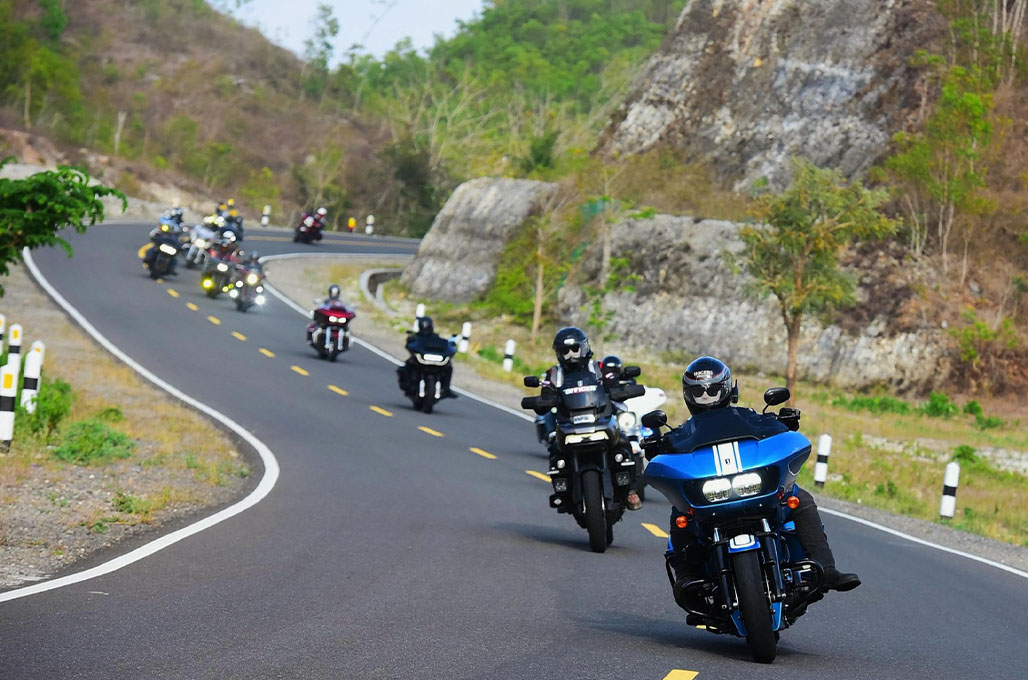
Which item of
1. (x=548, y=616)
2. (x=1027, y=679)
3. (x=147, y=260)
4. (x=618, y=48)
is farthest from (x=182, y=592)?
(x=618, y=48)

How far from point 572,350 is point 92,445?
6276 mm

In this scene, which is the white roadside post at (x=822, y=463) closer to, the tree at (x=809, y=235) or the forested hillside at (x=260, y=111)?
the tree at (x=809, y=235)

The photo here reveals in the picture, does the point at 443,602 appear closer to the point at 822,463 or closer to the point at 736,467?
the point at 736,467

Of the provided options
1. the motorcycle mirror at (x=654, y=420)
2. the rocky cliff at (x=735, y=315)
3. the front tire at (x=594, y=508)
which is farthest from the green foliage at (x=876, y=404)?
the motorcycle mirror at (x=654, y=420)

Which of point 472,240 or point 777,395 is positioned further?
point 472,240

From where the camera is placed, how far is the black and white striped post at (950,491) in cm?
2025

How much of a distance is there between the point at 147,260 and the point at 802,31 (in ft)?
98.8

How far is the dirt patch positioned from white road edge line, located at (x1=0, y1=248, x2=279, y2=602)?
225 mm

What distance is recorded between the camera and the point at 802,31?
59.6m

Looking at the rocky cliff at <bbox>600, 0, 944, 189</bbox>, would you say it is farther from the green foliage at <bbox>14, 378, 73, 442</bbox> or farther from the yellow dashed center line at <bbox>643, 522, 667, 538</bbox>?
the yellow dashed center line at <bbox>643, 522, 667, 538</bbox>

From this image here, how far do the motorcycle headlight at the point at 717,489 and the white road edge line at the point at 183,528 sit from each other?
3.93 m

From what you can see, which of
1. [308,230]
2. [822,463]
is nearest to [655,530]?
[822,463]

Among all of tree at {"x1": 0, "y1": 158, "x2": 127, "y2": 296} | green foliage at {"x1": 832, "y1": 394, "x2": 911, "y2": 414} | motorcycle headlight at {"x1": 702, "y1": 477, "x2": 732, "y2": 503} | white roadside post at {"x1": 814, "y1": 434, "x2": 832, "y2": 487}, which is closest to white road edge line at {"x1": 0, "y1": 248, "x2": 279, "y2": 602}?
tree at {"x1": 0, "y1": 158, "x2": 127, "y2": 296}

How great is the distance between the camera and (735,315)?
46.7 meters
